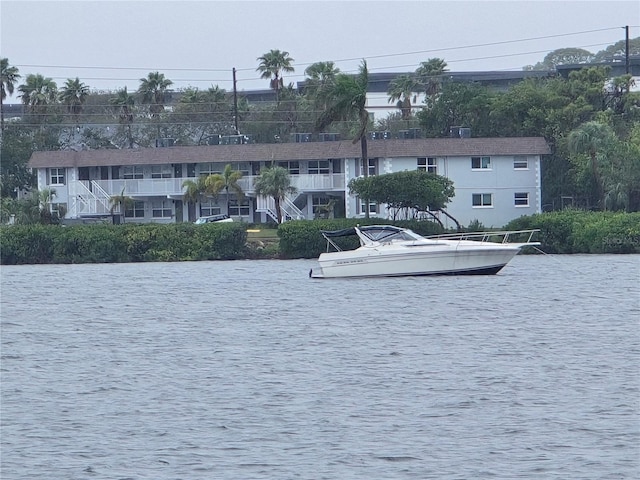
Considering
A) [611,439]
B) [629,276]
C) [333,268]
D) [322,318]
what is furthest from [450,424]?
[629,276]

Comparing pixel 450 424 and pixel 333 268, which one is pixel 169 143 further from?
pixel 450 424

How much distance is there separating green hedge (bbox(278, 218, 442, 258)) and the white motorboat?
17940mm

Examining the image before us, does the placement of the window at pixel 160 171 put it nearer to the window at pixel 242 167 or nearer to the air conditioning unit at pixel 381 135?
the window at pixel 242 167

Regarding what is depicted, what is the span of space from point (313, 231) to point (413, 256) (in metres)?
20.4

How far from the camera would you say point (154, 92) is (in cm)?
12288

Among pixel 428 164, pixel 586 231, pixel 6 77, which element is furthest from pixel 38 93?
Result: pixel 586 231

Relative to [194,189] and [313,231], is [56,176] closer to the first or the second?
[194,189]

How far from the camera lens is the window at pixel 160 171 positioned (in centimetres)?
9638

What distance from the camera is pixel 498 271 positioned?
5584 centimetres

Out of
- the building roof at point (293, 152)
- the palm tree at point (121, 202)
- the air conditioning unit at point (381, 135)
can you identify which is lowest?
the palm tree at point (121, 202)

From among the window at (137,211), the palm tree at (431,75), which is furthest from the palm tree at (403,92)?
the window at (137,211)

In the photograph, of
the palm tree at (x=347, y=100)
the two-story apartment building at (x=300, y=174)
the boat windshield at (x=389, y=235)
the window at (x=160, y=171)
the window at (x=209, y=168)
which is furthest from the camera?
the window at (x=160, y=171)

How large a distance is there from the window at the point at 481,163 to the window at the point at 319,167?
34.8 feet

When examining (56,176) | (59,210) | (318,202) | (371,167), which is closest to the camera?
(371,167)
